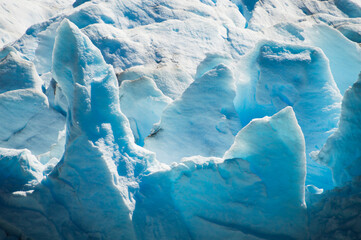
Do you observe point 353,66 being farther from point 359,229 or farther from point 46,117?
point 46,117

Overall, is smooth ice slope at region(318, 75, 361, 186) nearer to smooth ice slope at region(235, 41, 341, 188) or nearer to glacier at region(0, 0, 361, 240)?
glacier at region(0, 0, 361, 240)

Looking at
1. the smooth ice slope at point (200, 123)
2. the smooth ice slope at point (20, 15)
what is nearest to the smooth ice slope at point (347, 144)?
the smooth ice slope at point (200, 123)

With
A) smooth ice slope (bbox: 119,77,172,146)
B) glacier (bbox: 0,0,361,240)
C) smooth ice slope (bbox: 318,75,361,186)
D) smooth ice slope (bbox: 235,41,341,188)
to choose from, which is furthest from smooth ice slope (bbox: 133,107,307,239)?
smooth ice slope (bbox: 119,77,172,146)

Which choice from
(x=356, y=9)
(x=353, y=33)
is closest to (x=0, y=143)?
(x=353, y=33)

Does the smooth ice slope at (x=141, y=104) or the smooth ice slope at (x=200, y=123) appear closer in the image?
the smooth ice slope at (x=200, y=123)

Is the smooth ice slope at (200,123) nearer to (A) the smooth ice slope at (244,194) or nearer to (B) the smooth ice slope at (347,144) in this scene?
(A) the smooth ice slope at (244,194)

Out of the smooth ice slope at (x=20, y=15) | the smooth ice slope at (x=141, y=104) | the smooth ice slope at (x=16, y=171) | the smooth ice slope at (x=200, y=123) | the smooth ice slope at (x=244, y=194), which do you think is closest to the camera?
the smooth ice slope at (x=244, y=194)
